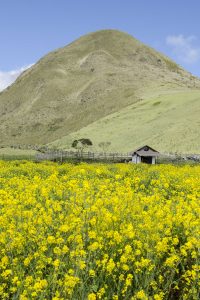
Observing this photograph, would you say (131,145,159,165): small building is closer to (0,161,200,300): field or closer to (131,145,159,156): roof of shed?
(131,145,159,156): roof of shed

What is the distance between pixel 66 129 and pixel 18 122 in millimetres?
35253

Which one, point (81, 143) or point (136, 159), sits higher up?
point (81, 143)

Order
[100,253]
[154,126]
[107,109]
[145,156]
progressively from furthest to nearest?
[107,109], [154,126], [145,156], [100,253]

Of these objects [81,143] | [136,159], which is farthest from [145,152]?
[81,143]

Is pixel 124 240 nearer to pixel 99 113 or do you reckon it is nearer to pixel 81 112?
pixel 99 113

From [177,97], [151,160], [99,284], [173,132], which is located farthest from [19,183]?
[177,97]

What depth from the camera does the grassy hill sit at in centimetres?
9600

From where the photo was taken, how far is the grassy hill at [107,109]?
96000 mm

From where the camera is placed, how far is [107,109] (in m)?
143

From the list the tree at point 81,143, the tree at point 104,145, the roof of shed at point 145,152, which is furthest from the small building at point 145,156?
the tree at point 81,143

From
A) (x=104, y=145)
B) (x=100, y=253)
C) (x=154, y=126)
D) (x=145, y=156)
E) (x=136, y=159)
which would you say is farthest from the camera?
(x=154, y=126)

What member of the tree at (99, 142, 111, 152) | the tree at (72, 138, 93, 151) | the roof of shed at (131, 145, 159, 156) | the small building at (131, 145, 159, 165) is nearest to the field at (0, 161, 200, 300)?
the roof of shed at (131, 145, 159, 156)

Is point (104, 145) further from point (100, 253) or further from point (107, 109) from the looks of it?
point (100, 253)

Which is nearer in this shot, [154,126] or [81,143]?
[81,143]
